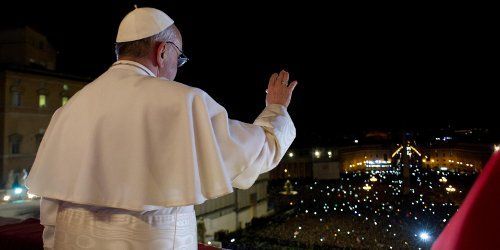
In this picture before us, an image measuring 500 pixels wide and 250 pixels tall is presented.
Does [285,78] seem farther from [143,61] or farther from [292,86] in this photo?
[143,61]

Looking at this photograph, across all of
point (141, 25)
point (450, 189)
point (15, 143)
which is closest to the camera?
point (141, 25)

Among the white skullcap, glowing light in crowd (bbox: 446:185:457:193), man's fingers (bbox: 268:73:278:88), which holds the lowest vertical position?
glowing light in crowd (bbox: 446:185:457:193)

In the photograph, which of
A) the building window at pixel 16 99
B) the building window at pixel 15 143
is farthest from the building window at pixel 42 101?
the building window at pixel 15 143

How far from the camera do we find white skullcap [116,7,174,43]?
4.85 feet

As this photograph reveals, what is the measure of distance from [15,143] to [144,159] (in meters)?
24.9

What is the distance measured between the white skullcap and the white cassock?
5.7 inches

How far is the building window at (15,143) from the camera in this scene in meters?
21.6

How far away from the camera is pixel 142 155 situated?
1288mm

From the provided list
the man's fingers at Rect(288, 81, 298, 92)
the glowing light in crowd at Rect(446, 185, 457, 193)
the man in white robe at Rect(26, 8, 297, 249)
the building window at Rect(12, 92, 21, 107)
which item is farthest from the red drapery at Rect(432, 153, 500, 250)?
the glowing light in crowd at Rect(446, 185, 457, 193)

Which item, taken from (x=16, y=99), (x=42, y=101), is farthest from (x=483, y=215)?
(x=42, y=101)

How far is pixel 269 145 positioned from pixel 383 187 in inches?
1681

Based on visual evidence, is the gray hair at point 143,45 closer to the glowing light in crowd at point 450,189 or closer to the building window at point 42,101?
the building window at point 42,101

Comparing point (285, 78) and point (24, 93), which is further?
point (24, 93)

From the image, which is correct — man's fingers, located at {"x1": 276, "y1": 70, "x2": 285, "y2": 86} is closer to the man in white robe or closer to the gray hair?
the man in white robe
